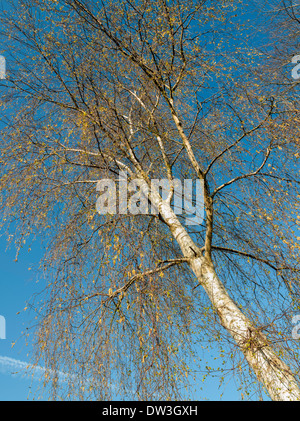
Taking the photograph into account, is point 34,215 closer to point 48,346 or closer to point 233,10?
point 48,346

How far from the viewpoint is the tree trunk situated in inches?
93.1

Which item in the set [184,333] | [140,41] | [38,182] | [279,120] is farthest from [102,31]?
[184,333]

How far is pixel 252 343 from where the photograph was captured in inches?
101

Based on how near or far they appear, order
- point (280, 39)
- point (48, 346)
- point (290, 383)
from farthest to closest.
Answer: point (280, 39), point (48, 346), point (290, 383)

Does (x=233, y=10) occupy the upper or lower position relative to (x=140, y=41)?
upper

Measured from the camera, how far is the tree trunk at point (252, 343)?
237cm

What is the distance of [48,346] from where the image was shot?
310 cm

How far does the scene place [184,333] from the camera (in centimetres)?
320
